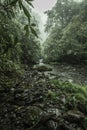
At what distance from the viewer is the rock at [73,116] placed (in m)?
4.82

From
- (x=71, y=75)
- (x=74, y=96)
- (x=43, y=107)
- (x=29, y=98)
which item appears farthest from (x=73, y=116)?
(x=71, y=75)

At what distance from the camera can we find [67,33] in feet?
85.3

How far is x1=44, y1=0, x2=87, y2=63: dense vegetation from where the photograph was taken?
72.7 feet

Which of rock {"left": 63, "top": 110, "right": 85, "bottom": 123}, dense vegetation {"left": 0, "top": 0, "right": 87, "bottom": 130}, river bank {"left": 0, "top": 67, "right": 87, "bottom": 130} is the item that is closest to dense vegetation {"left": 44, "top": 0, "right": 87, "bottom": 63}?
dense vegetation {"left": 0, "top": 0, "right": 87, "bottom": 130}

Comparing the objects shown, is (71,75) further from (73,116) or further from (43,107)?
(73,116)

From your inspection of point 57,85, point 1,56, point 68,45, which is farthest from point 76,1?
point 1,56

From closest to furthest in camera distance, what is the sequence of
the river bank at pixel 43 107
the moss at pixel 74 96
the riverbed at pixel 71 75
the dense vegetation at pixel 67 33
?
1. the river bank at pixel 43 107
2. the moss at pixel 74 96
3. the riverbed at pixel 71 75
4. the dense vegetation at pixel 67 33

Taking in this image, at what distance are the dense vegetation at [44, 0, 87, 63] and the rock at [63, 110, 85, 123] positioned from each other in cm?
1542

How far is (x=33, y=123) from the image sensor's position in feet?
15.4

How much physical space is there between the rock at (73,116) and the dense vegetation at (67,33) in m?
15.4

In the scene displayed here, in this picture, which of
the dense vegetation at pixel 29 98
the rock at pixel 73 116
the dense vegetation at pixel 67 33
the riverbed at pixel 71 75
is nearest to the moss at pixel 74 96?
the dense vegetation at pixel 29 98

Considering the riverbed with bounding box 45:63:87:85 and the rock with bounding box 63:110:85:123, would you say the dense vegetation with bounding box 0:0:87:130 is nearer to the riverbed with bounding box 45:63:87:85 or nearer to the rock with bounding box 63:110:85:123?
the rock with bounding box 63:110:85:123

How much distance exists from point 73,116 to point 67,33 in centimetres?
2171

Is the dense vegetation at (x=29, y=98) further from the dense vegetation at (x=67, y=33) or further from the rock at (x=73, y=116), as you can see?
the dense vegetation at (x=67, y=33)
